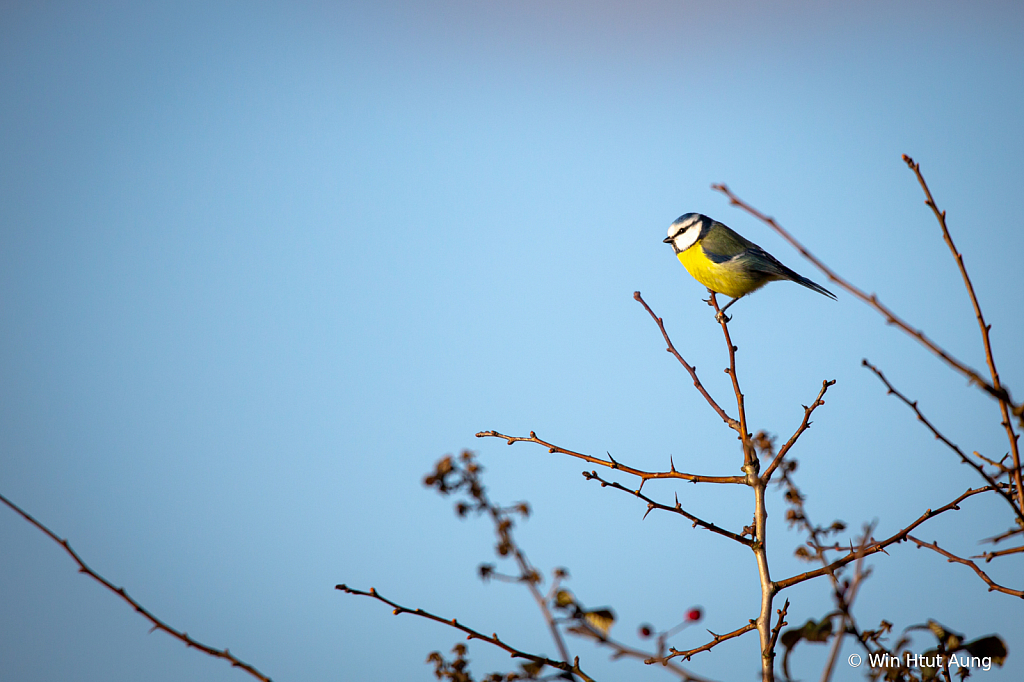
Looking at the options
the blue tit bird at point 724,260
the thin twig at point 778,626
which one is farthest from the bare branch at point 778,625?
Result: the blue tit bird at point 724,260

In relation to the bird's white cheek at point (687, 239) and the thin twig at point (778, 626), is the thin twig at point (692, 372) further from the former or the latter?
the bird's white cheek at point (687, 239)

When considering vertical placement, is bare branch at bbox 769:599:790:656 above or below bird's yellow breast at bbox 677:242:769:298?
below

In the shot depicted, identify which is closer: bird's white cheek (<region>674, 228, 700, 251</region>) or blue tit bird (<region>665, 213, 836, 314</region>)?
blue tit bird (<region>665, 213, 836, 314</region>)

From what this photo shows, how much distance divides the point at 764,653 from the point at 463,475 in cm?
97

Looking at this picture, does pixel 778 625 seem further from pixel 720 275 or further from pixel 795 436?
pixel 720 275

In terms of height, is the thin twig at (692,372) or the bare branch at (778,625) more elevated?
the thin twig at (692,372)

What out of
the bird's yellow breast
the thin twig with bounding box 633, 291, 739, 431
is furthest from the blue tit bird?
the thin twig with bounding box 633, 291, 739, 431

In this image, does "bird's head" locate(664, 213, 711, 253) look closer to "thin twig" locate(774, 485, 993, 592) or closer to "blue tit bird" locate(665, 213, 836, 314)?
"blue tit bird" locate(665, 213, 836, 314)

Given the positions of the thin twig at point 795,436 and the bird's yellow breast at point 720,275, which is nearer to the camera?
the thin twig at point 795,436

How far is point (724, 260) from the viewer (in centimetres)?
537

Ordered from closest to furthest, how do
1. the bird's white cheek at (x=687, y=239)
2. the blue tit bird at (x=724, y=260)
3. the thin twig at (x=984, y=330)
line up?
the thin twig at (x=984, y=330), the blue tit bird at (x=724, y=260), the bird's white cheek at (x=687, y=239)

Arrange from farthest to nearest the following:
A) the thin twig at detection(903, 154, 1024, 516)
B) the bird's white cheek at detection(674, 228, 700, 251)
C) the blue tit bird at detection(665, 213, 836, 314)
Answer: the bird's white cheek at detection(674, 228, 700, 251)
the blue tit bird at detection(665, 213, 836, 314)
the thin twig at detection(903, 154, 1024, 516)

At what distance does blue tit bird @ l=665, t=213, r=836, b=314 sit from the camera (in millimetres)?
5262

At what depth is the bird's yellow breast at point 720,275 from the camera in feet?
17.4
